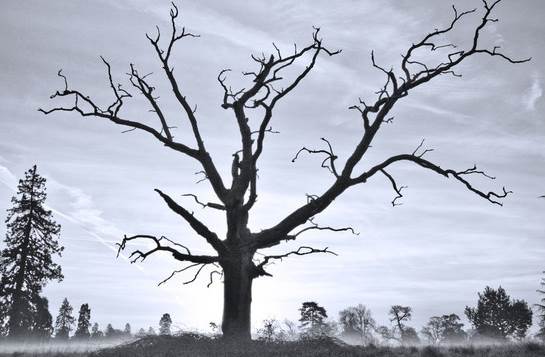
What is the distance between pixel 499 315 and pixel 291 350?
54684mm

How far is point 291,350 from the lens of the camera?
11.1m

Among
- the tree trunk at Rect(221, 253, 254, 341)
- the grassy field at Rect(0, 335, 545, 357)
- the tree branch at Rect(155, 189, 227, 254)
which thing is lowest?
the grassy field at Rect(0, 335, 545, 357)

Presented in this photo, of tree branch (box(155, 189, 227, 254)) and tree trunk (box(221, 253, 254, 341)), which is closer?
tree branch (box(155, 189, 227, 254))

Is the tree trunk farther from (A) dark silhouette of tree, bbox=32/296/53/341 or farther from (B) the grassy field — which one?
(A) dark silhouette of tree, bbox=32/296/53/341

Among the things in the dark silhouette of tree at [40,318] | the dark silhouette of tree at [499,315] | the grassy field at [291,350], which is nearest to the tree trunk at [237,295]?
the grassy field at [291,350]

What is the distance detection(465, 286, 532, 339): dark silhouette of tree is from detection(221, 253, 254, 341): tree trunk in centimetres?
4804

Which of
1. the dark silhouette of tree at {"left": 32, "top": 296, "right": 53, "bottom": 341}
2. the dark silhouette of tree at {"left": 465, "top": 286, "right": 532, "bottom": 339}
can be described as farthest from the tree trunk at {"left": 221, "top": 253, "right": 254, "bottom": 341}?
the dark silhouette of tree at {"left": 465, "top": 286, "right": 532, "bottom": 339}

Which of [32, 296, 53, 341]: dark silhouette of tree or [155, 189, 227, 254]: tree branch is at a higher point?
[155, 189, 227, 254]: tree branch

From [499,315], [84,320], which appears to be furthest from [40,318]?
[499,315]

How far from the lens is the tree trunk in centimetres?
1399

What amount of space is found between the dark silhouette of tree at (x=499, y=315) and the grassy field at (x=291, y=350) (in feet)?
157

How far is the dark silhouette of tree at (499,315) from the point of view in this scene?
177 ft

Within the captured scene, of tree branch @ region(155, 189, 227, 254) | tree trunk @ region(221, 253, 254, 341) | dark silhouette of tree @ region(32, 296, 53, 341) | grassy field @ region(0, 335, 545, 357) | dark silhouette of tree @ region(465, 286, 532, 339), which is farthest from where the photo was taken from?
dark silhouette of tree @ region(465, 286, 532, 339)

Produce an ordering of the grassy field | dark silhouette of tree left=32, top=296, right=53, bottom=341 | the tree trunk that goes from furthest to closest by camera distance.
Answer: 1. dark silhouette of tree left=32, top=296, right=53, bottom=341
2. the tree trunk
3. the grassy field
